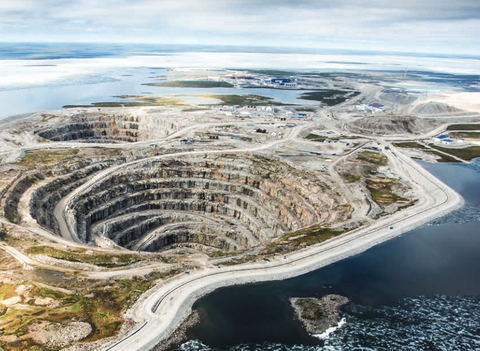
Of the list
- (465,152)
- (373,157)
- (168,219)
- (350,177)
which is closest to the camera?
(350,177)

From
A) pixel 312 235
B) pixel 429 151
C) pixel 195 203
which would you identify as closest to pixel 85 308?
pixel 312 235

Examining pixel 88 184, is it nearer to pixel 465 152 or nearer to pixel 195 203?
pixel 195 203

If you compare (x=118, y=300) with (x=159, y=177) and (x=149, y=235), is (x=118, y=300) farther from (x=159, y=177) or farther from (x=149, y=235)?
(x=159, y=177)

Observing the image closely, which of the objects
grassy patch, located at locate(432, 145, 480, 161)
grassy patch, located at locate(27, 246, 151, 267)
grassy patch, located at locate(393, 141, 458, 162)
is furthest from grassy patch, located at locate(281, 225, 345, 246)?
grassy patch, located at locate(432, 145, 480, 161)

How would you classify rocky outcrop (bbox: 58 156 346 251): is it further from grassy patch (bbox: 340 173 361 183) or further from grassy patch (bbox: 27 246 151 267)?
grassy patch (bbox: 27 246 151 267)

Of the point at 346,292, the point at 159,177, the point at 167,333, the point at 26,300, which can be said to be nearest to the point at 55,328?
the point at 26,300

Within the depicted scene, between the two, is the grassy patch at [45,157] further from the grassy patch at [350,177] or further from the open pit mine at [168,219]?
the grassy patch at [350,177]
